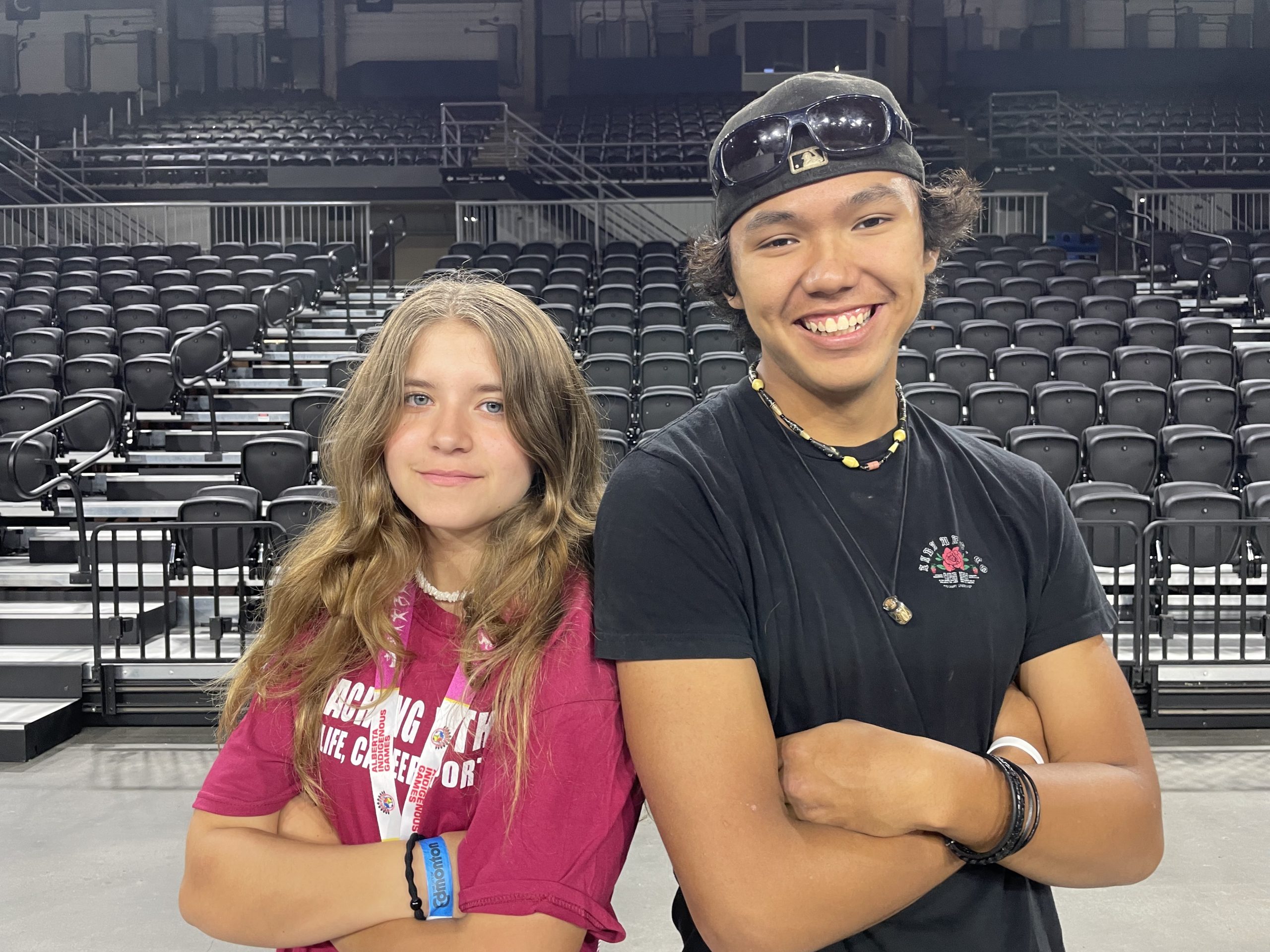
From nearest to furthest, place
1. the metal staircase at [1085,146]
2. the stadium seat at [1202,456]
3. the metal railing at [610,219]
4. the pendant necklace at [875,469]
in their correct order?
the pendant necklace at [875,469], the stadium seat at [1202,456], the metal railing at [610,219], the metal staircase at [1085,146]

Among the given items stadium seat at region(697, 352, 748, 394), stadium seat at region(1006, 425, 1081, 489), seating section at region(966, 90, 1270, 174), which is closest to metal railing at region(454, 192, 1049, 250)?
seating section at region(966, 90, 1270, 174)

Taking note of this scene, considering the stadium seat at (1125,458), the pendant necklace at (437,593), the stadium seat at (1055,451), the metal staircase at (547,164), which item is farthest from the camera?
the metal staircase at (547,164)

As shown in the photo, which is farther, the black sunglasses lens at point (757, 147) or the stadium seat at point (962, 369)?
the stadium seat at point (962, 369)

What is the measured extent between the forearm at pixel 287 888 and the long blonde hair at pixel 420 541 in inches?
4.0

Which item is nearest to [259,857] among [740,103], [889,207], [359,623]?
[359,623]

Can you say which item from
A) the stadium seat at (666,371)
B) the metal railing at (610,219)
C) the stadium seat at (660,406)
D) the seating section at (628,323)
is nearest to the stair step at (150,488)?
the seating section at (628,323)

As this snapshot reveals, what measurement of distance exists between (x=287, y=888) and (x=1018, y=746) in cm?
88

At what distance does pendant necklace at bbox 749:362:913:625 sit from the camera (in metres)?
1.18

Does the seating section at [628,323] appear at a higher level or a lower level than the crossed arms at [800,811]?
higher

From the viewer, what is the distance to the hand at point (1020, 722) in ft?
4.04

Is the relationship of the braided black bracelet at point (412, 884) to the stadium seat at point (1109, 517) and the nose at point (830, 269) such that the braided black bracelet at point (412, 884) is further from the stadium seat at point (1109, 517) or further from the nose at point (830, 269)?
the stadium seat at point (1109, 517)

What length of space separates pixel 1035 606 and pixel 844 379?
351 millimetres

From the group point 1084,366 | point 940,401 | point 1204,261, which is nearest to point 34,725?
point 940,401

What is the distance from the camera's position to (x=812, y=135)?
122 cm
